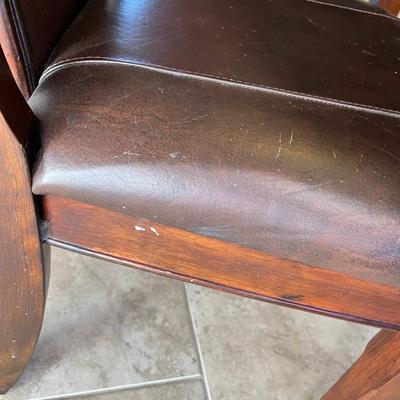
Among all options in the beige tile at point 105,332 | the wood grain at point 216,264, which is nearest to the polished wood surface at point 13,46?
the wood grain at point 216,264

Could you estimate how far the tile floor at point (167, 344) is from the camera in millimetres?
948

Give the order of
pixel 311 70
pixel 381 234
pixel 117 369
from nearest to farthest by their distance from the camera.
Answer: pixel 381 234 < pixel 311 70 < pixel 117 369

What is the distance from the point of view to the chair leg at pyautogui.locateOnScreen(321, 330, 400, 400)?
27.6 inches

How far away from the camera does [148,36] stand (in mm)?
695

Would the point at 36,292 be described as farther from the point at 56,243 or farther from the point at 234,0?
the point at 234,0

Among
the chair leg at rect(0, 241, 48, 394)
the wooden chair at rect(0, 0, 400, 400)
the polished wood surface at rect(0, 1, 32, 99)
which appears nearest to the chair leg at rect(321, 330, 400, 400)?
the wooden chair at rect(0, 0, 400, 400)

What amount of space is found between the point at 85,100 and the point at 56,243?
167 mm

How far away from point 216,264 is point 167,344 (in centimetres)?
39

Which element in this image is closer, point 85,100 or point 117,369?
point 85,100

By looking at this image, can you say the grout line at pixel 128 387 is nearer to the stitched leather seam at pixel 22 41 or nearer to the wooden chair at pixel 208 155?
the wooden chair at pixel 208 155

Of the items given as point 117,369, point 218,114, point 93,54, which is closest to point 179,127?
point 218,114

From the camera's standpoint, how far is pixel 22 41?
0.63 m

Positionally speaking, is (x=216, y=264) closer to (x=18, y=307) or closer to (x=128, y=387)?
(x=18, y=307)

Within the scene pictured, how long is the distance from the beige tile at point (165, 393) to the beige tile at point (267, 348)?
0.03m
